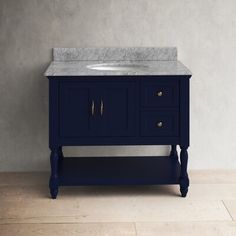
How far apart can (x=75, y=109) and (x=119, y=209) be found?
57cm

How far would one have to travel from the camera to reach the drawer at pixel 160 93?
3.23 meters

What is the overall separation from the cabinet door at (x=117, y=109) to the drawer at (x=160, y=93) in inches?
2.5

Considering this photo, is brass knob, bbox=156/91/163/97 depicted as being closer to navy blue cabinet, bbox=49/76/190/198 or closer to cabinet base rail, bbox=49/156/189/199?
navy blue cabinet, bbox=49/76/190/198

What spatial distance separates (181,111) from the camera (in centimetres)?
324

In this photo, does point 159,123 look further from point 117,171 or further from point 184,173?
point 117,171

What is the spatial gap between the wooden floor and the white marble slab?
730 millimetres

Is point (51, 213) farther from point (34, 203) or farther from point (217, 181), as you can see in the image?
point (217, 181)

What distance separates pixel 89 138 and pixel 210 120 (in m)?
0.87

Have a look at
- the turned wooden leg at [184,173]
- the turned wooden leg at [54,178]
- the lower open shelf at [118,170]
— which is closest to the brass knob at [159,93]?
the turned wooden leg at [184,173]

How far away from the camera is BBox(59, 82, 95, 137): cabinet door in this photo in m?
3.22

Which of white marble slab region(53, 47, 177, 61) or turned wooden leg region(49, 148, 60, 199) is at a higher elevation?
white marble slab region(53, 47, 177, 61)

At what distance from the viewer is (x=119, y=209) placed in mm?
3141

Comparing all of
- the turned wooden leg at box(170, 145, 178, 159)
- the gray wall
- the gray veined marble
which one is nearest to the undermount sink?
the gray veined marble

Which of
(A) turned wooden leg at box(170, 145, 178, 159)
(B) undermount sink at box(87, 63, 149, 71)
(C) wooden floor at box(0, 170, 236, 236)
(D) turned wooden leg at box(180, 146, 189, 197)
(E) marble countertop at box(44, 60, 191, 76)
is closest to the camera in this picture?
(C) wooden floor at box(0, 170, 236, 236)
